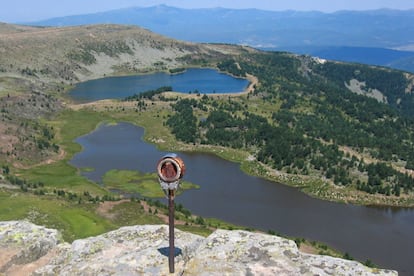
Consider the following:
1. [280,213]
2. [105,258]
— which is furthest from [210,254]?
[280,213]

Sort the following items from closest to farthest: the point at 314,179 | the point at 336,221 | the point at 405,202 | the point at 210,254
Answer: the point at 210,254
the point at 336,221
the point at 405,202
the point at 314,179

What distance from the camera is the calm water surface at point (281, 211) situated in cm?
5275

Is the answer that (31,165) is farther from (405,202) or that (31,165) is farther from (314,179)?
(405,202)

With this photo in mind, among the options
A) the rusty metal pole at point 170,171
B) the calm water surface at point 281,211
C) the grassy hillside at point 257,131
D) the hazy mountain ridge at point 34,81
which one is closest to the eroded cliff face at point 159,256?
the rusty metal pole at point 170,171

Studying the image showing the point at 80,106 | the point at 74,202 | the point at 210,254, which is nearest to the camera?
the point at 210,254

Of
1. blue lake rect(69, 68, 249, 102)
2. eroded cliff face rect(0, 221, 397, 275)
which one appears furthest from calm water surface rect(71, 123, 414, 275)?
blue lake rect(69, 68, 249, 102)

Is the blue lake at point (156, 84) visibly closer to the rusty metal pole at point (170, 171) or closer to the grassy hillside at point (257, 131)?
the grassy hillside at point (257, 131)

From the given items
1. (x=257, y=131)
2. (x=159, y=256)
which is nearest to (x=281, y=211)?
(x=257, y=131)

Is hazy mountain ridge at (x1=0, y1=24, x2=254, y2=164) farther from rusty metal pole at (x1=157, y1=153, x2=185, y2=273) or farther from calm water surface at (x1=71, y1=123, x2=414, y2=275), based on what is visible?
rusty metal pole at (x1=157, y1=153, x2=185, y2=273)

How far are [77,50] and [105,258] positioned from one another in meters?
193

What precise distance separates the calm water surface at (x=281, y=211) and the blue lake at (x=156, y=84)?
6502 centimetres

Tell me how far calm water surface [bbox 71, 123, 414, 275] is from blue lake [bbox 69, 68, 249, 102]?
65019mm

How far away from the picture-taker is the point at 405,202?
66.8 metres

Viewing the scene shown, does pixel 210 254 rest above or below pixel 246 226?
above
